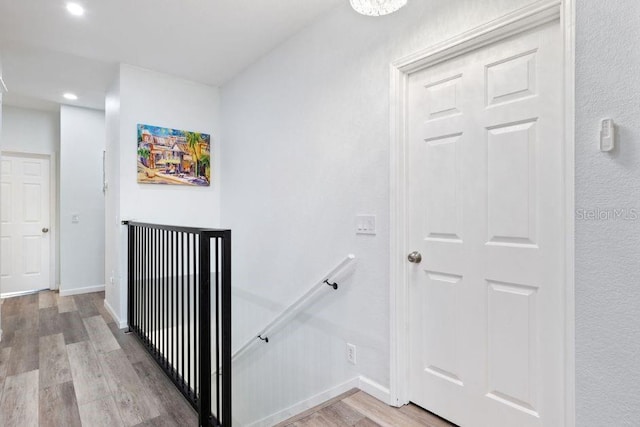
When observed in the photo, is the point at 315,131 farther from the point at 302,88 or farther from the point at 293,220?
Answer: the point at 293,220

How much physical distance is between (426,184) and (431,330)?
800mm

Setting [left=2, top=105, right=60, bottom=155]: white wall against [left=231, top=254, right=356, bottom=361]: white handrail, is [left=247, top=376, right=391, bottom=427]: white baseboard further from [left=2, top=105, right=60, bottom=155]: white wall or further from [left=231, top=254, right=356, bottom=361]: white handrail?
[left=2, top=105, right=60, bottom=155]: white wall

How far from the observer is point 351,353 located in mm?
2180

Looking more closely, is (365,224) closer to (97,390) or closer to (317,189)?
(317,189)

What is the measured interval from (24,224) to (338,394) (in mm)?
5107

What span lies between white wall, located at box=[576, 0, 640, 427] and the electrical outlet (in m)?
1.21

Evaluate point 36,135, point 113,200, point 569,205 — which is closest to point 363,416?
point 569,205

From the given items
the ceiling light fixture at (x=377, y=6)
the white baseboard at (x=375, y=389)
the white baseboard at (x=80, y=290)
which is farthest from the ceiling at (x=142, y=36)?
the white baseboard at (x=80, y=290)

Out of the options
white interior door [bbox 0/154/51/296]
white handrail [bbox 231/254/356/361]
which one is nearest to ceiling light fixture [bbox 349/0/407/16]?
white handrail [bbox 231/254/356/361]

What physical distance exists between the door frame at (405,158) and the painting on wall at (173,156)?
2545mm

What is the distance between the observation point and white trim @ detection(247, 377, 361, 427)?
7.01ft

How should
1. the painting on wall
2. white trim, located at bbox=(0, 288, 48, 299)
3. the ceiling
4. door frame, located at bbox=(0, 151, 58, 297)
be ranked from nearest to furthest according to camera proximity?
the ceiling < the painting on wall < white trim, located at bbox=(0, 288, 48, 299) < door frame, located at bbox=(0, 151, 58, 297)

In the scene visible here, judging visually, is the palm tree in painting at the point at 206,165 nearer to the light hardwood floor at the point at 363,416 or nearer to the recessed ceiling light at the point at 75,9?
the recessed ceiling light at the point at 75,9

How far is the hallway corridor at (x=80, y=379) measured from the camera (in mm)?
1928
